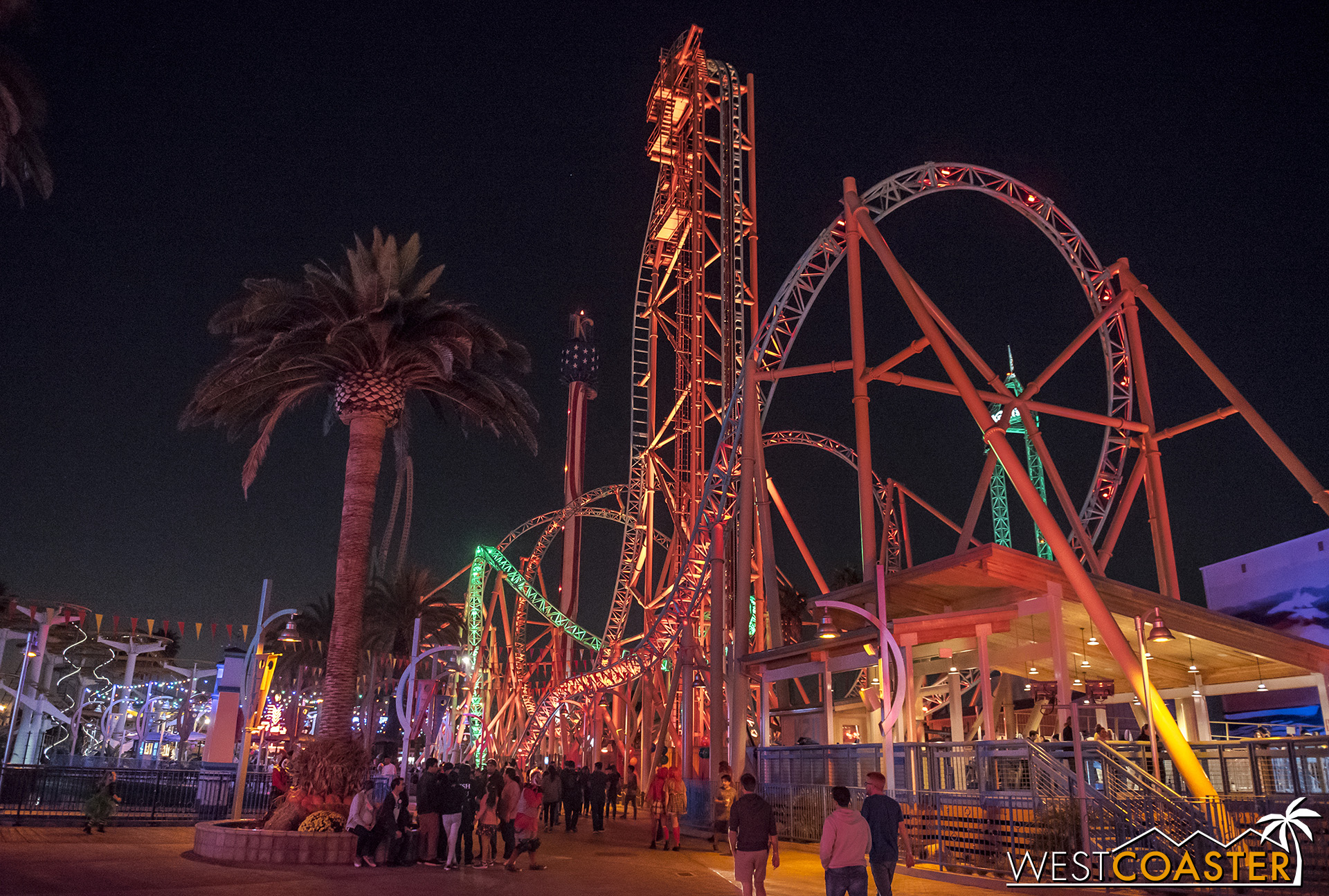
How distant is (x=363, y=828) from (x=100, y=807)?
6071 millimetres

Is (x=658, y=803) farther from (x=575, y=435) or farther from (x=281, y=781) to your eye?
(x=575, y=435)

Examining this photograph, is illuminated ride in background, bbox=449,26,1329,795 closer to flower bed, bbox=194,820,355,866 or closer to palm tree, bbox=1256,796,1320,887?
palm tree, bbox=1256,796,1320,887

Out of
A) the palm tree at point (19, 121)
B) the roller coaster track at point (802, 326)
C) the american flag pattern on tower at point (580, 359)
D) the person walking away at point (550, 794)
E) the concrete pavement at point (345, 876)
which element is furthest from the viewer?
the american flag pattern on tower at point (580, 359)

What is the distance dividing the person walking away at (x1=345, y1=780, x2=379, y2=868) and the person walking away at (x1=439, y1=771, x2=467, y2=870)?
2.83 feet

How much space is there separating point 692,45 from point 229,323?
20102mm

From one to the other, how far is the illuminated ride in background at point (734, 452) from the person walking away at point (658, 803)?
2.90 m

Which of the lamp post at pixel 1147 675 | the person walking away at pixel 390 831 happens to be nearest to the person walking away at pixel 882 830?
the lamp post at pixel 1147 675

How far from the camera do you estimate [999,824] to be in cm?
1130

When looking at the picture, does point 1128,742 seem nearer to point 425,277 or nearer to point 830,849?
point 830,849

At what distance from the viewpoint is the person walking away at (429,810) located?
1248 centimetres

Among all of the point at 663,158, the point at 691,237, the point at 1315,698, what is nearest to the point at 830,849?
the point at 1315,698

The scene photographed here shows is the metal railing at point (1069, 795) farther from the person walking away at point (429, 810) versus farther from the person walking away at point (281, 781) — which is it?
the person walking away at point (281, 781)

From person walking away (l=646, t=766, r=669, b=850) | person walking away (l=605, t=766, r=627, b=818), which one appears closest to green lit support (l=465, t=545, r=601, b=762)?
person walking away (l=605, t=766, r=627, b=818)

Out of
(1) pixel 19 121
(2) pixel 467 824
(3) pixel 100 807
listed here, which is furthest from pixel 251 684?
(1) pixel 19 121
